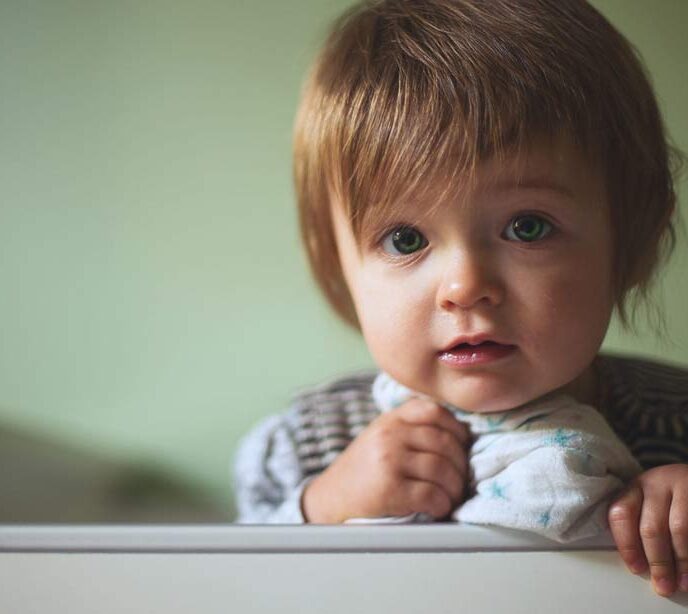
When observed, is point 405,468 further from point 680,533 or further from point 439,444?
point 680,533

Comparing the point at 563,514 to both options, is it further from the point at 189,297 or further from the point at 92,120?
the point at 92,120

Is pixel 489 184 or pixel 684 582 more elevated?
pixel 489 184

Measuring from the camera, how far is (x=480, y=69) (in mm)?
450

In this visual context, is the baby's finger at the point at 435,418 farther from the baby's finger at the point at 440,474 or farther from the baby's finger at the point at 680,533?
the baby's finger at the point at 680,533

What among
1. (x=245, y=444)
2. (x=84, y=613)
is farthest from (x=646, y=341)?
(x=84, y=613)

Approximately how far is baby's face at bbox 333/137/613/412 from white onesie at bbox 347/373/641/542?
0.02 m

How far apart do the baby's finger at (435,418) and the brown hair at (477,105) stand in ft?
0.44

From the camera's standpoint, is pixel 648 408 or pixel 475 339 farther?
pixel 648 408

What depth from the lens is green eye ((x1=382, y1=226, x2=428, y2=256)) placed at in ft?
1.51

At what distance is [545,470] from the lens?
16.4 inches

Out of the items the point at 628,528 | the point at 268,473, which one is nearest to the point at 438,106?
the point at 628,528

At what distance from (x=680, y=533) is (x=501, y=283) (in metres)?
0.16

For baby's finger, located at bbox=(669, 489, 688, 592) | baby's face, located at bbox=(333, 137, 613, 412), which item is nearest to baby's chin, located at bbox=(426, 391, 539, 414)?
baby's face, located at bbox=(333, 137, 613, 412)

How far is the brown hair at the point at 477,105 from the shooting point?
0.44m
